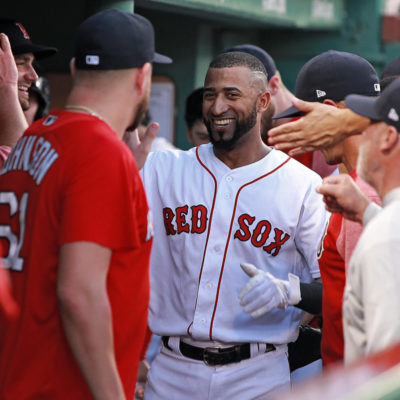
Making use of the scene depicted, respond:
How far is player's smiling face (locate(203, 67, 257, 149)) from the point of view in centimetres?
335

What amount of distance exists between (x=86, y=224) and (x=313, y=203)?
57.2 inches

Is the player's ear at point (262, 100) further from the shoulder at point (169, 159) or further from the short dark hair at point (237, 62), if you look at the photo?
the shoulder at point (169, 159)

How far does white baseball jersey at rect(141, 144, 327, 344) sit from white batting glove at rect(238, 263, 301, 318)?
157 mm

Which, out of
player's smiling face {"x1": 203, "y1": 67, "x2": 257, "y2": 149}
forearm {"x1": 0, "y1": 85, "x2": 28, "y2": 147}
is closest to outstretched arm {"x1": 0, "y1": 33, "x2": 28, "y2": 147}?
forearm {"x1": 0, "y1": 85, "x2": 28, "y2": 147}

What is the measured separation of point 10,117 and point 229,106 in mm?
972

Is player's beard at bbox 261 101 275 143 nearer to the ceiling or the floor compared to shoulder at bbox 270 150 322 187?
nearer to the floor

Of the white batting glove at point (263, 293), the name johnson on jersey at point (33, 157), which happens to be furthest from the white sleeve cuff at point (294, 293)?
the name johnson on jersey at point (33, 157)

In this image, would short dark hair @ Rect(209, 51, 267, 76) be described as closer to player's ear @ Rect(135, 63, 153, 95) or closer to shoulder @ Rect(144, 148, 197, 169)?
shoulder @ Rect(144, 148, 197, 169)

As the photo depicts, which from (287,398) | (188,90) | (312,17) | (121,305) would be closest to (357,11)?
(312,17)

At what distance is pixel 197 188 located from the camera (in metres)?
3.29

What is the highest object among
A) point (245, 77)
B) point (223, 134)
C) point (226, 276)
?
point (245, 77)

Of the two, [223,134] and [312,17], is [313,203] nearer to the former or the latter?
[223,134]

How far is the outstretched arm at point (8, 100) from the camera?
10.7 ft

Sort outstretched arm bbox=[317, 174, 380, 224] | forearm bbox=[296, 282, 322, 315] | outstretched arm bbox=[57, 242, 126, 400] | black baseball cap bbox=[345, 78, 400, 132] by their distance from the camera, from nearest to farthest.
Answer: outstretched arm bbox=[57, 242, 126, 400]
black baseball cap bbox=[345, 78, 400, 132]
outstretched arm bbox=[317, 174, 380, 224]
forearm bbox=[296, 282, 322, 315]
